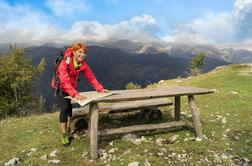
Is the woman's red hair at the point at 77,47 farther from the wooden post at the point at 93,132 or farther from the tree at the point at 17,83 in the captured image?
the tree at the point at 17,83

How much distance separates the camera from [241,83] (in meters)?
21.6

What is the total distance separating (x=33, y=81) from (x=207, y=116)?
52075 mm

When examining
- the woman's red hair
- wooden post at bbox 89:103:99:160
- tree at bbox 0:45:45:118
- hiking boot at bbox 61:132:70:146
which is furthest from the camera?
tree at bbox 0:45:45:118

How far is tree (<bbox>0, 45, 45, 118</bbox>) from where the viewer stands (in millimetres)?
52438

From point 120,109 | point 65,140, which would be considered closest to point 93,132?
point 65,140

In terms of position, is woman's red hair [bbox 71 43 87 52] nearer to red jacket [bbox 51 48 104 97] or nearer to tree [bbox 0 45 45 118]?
red jacket [bbox 51 48 104 97]

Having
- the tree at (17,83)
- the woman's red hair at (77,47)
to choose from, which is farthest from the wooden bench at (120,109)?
the tree at (17,83)

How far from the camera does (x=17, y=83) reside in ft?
176

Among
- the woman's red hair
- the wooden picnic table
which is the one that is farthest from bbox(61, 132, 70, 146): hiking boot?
the woman's red hair

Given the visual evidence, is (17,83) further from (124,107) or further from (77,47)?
(77,47)

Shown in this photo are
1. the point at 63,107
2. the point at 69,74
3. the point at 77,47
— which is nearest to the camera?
the point at 77,47

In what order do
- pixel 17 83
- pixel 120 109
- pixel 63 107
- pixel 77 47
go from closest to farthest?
pixel 77 47
pixel 63 107
pixel 120 109
pixel 17 83

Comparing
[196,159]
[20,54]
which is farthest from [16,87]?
[196,159]

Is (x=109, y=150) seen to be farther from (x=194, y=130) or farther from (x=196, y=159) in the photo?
(x=194, y=130)
